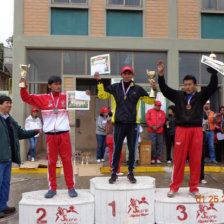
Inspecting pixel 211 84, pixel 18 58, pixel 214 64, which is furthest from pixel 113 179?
pixel 18 58

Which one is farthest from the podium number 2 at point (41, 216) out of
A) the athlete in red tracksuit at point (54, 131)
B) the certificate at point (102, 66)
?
the certificate at point (102, 66)

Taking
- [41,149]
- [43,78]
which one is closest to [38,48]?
[43,78]

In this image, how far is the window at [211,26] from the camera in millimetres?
9969

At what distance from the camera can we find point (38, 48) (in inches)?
377

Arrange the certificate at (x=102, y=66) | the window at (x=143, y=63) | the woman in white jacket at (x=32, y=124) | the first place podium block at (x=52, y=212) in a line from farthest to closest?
the window at (x=143, y=63) < the woman in white jacket at (x=32, y=124) < the certificate at (x=102, y=66) < the first place podium block at (x=52, y=212)

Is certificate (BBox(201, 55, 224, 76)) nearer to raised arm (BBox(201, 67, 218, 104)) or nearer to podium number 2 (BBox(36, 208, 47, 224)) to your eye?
raised arm (BBox(201, 67, 218, 104))

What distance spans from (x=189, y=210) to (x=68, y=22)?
787cm

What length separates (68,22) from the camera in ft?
31.1

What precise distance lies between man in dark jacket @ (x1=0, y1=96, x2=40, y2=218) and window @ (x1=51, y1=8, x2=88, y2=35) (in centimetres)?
575

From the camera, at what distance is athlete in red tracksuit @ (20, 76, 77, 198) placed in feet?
14.1

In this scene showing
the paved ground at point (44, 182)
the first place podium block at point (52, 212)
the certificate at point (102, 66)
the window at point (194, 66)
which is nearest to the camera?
the first place podium block at point (52, 212)

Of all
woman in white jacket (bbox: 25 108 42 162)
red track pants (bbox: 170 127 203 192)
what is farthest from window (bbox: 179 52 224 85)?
red track pants (bbox: 170 127 203 192)

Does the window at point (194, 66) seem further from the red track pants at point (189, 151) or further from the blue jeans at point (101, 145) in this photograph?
the red track pants at point (189, 151)

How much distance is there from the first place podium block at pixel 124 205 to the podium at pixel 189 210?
0.52 ft
